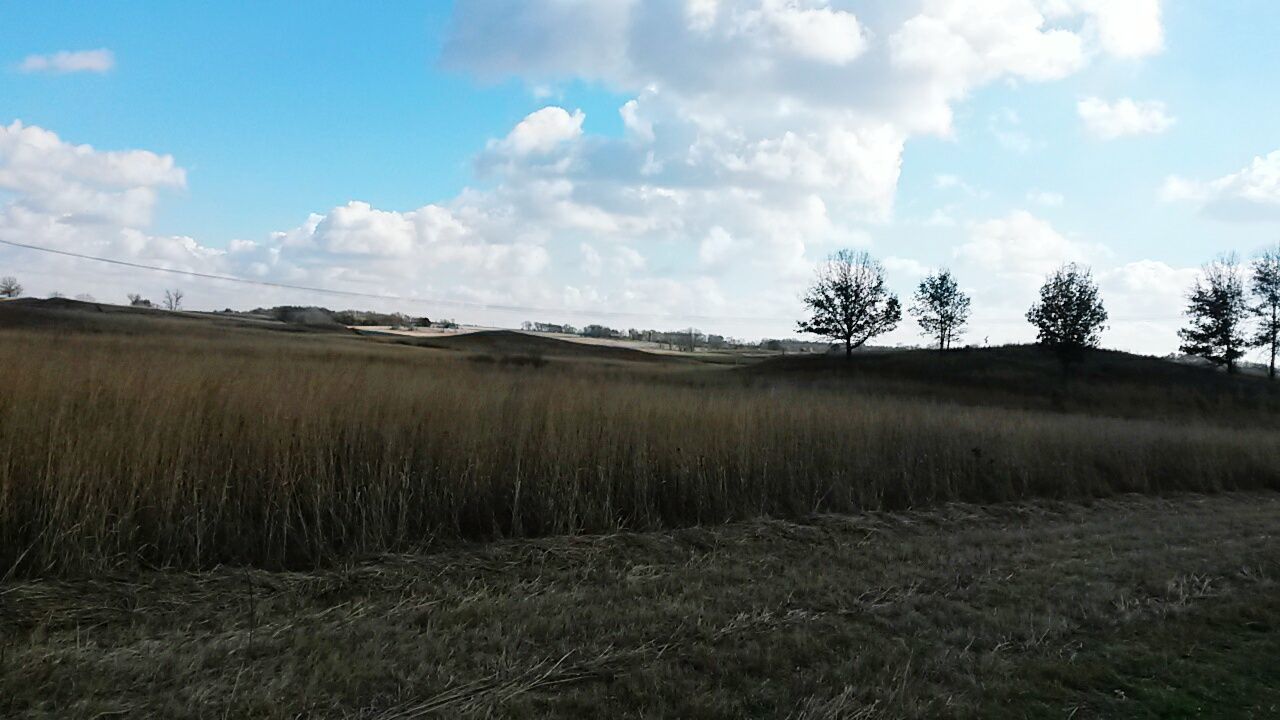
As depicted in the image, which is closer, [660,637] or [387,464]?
[660,637]

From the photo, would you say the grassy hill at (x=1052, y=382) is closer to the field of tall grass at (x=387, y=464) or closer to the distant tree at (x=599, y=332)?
the field of tall grass at (x=387, y=464)

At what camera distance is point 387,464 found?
684 centimetres

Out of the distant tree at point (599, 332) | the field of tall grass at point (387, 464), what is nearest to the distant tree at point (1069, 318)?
the field of tall grass at point (387, 464)

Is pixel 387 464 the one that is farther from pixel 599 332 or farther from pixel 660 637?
pixel 599 332

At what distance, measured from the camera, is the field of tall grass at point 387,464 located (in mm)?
5477

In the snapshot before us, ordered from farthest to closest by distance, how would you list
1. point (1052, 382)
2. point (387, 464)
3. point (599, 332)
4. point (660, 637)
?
1. point (599, 332)
2. point (1052, 382)
3. point (387, 464)
4. point (660, 637)

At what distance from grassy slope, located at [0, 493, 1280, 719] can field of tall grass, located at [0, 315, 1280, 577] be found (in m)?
0.65

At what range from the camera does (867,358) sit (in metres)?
52.0

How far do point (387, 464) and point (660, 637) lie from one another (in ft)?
12.7

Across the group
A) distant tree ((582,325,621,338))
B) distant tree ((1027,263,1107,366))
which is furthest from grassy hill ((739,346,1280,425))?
distant tree ((582,325,621,338))

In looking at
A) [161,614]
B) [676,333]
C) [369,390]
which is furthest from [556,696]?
[676,333]

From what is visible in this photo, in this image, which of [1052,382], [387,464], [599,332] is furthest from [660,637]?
[599,332]

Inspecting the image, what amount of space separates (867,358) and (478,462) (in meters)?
48.6

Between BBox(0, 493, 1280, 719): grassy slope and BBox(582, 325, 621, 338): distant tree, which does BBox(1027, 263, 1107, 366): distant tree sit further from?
BBox(582, 325, 621, 338): distant tree
